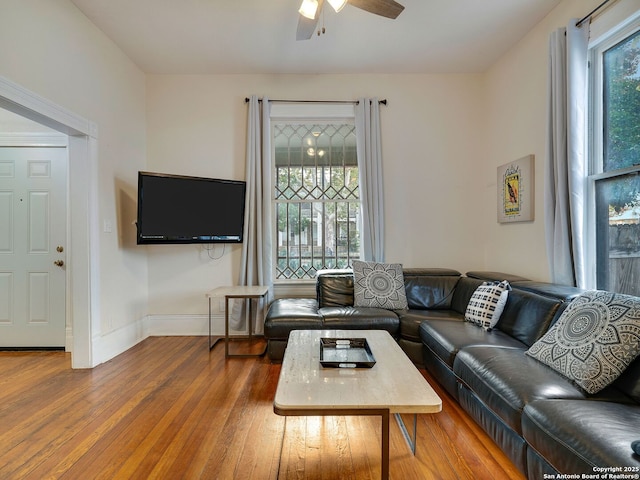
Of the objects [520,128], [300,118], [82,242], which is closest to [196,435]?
[82,242]

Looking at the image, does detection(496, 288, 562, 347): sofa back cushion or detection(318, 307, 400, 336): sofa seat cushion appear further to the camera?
detection(318, 307, 400, 336): sofa seat cushion

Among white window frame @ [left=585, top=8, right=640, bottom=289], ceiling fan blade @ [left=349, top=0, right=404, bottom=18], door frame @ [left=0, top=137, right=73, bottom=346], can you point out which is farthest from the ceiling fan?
door frame @ [left=0, top=137, right=73, bottom=346]

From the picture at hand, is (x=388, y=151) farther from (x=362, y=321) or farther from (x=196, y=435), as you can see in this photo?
(x=196, y=435)

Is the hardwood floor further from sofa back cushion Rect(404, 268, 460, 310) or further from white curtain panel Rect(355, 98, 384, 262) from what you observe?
white curtain panel Rect(355, 98, 384, 262)

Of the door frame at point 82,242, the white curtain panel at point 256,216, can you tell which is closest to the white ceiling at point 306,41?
the white curtain panel at point 256,216

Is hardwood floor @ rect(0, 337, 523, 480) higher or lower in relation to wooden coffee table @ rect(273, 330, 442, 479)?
lower

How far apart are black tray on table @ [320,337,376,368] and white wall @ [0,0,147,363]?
2.28 m

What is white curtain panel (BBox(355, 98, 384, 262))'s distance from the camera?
3.73 metres

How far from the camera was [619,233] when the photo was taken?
2254 mm

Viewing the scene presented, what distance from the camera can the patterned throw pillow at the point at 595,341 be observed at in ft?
4.98

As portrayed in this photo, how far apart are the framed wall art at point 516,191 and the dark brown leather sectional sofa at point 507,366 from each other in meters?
0.68

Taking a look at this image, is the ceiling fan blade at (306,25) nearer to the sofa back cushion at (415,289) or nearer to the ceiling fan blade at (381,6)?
the ceiling fan blade at (381,6)

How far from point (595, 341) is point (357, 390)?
1.22 m

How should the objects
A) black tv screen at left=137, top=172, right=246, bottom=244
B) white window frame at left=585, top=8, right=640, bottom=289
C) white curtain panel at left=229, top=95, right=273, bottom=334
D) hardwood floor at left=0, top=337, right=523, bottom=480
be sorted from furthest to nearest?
white curtain panel at left=229, top=95, right=273, bottom=334 → black tv screen at left=137, top=172, right=246, bottom=244 → white window frame at left=585, top=8, right=640, bottom=289 → hardwood floor at left=0, top=337, right=523, bottom=480
